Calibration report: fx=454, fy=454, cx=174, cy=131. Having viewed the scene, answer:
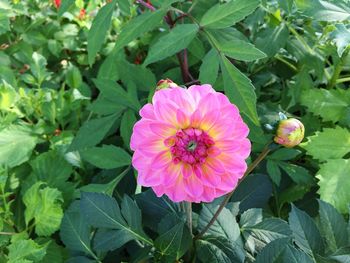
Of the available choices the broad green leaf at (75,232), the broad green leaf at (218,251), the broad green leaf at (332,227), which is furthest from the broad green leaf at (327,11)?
the broad green leaf at (75,232)

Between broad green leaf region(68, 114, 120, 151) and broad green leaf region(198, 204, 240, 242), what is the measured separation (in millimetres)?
331

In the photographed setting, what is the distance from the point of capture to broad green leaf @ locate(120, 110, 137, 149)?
1104mm

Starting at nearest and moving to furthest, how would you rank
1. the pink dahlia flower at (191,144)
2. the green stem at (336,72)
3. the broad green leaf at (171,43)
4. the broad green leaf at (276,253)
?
the pink dahlia flower at (191,144)
the broad green leaf at (276,253)
the broad green leaf at (171,43)
the green stem at (336,72)

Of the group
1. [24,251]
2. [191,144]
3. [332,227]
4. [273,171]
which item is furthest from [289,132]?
[24,251]

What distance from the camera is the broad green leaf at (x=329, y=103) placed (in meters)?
1.15

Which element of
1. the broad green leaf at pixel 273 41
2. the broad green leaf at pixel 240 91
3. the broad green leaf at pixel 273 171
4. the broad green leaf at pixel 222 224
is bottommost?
the broad green leaf at pixel 273 171

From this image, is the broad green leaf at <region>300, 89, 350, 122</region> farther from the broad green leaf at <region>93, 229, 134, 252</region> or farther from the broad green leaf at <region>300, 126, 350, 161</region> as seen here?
the broad green leaf at <region>93, 229, 134, 252</region>

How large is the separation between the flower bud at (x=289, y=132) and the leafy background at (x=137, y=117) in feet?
0.37

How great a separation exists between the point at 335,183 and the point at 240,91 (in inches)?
13.7

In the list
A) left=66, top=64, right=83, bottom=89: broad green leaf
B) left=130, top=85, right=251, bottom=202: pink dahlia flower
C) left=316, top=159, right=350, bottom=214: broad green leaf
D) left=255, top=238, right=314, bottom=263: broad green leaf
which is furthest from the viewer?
left=66, top=64, right=83, bottom=89: broad green leaf

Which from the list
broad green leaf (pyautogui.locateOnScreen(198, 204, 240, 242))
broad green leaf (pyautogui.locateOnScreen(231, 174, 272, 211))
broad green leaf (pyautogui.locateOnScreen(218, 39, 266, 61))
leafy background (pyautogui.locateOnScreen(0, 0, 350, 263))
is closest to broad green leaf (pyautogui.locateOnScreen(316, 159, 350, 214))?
leafy background (pyautogui.locateOnScreen(0, 0, 350, 263))

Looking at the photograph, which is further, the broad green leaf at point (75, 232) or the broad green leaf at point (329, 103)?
the broad green leaf at point (329, 103)

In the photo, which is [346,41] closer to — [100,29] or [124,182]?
[100,29]

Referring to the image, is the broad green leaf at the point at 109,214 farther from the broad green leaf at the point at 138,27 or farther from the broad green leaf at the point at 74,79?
the broad green leaf at the point at 74,79
